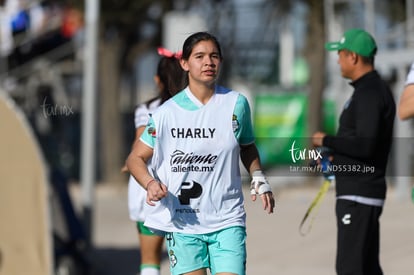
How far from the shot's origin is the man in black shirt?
6004mm

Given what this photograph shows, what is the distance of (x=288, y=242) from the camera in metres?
12.7

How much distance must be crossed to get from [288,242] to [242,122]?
7.60 meters

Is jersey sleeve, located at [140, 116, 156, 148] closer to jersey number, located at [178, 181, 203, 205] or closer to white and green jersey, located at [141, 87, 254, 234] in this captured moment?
white and green jersey, located at [141, 87, 254, 234]

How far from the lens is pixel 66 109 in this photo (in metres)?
7.67

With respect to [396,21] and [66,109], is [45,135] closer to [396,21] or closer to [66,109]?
[396,21]

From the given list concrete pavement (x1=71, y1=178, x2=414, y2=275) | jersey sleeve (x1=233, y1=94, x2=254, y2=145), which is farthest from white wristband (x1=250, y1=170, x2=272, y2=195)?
concrete pavement (x1=71, y1=178, x2=414, y2=275)

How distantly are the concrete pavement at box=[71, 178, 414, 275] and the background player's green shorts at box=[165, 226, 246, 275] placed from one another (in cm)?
399

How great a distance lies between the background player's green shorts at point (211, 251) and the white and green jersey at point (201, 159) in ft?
0.14

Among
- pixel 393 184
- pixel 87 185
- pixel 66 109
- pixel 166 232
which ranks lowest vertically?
pixel 393 184

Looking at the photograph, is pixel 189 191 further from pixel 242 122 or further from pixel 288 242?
pixel 288 242

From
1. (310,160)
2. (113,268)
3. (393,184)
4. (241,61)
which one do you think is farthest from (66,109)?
(241,61)

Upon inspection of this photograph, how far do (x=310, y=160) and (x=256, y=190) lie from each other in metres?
1.08

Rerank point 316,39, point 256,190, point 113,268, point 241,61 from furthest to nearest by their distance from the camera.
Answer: point 241,61 → point 316,39 → point 113,268 → point 256,190

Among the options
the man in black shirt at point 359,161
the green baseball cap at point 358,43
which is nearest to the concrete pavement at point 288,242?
the man in black shirt at point 359,161
